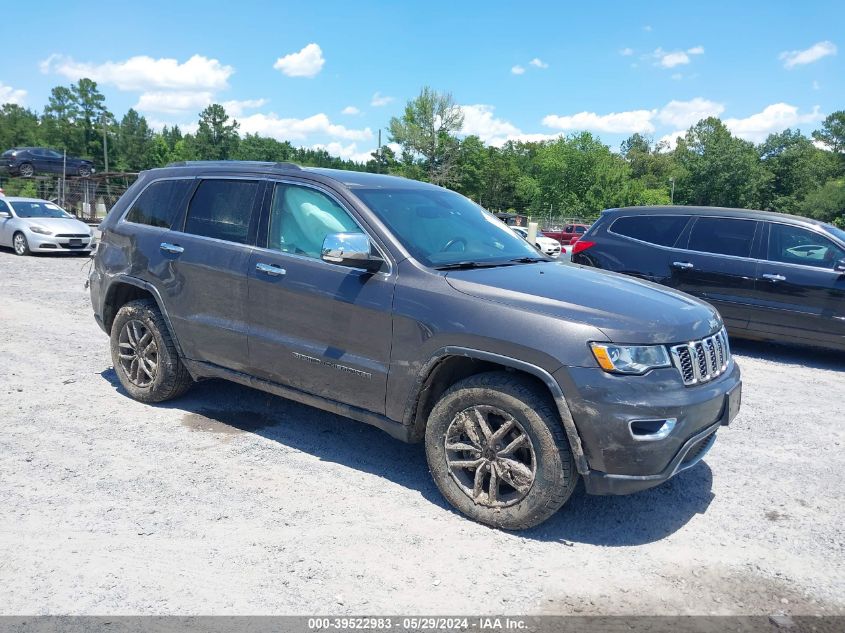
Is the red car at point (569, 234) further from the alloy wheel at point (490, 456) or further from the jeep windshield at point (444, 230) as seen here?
the alloy wheel at point (490, 456)

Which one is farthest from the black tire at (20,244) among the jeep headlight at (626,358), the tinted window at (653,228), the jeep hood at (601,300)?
the jeep headlight at (626,358)

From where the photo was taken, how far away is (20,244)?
1670cm

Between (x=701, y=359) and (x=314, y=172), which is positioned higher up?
(x=314, y=172)

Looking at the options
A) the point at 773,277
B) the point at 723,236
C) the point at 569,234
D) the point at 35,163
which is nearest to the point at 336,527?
the point at 773,277

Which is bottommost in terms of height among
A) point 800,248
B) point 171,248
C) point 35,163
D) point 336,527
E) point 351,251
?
point 336,527

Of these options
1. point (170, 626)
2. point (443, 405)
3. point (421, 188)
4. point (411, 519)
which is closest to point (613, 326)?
point (443, 405)

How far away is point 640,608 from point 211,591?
6.32ft

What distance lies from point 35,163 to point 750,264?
1420 inches

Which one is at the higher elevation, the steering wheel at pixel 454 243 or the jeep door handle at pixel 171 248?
the steering wheel at pixel 454 243

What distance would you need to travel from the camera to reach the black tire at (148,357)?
17.2 feet

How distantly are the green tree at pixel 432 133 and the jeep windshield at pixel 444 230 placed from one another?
7521 centimetres

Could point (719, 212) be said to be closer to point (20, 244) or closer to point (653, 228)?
point (653, 228)

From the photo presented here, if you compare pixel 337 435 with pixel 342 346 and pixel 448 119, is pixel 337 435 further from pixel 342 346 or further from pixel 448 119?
pixel 448 119

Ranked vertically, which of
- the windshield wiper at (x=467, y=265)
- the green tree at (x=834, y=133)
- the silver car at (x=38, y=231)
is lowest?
the silver car at (x=38, y=231)
